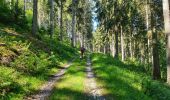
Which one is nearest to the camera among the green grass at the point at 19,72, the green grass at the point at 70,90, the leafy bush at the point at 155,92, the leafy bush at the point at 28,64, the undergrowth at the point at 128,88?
the green grass at the point at 70,90

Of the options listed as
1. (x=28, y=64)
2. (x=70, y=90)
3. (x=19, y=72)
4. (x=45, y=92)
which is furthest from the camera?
(x=28, y=64)

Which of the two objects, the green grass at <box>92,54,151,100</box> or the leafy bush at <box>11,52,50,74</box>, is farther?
the leafy bush at <box>11,52,50,74</box>

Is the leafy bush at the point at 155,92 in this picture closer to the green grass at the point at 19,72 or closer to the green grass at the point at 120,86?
the green grass at the point at 120,86

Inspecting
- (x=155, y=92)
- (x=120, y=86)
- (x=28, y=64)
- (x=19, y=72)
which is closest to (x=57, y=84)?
(x=19, y=72)

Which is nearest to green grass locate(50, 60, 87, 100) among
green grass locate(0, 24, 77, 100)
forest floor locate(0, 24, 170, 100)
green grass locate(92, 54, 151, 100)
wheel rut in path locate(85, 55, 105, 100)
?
forest floor locate(0, 24, 170, 100)

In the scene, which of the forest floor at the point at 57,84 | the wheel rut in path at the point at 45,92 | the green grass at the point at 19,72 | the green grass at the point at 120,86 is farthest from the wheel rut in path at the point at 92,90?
the green grass at the point at 19,72

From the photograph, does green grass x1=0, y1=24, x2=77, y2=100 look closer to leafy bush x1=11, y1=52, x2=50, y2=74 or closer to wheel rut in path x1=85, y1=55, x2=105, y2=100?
leafy bush x1=11, y1=52, x2=50, y2=74

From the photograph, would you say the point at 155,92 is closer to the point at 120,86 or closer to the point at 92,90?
the point at 120,86

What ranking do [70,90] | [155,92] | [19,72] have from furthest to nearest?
[19,72], [155,92], [70,90]

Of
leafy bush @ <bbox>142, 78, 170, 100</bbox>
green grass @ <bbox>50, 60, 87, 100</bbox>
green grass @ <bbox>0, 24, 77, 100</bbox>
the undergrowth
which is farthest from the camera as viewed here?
leafy bush @ <bbox>142, 78, 170, 100</bbox>

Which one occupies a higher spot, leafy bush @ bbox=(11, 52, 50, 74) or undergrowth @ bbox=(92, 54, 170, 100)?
leafy bush @ bbox=(11, 52, 50, 74)

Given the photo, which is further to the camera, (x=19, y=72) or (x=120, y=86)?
(x=19, y=72)

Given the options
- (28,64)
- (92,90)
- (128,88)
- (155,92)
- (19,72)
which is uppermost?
(28,64)

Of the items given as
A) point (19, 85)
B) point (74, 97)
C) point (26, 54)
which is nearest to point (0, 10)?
point (26, 54)
